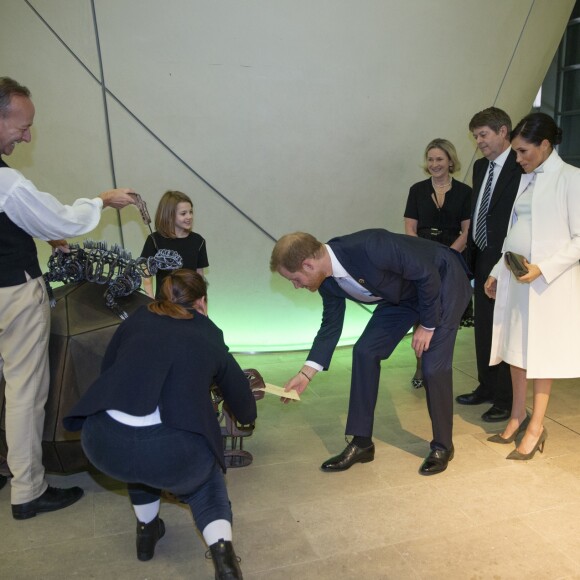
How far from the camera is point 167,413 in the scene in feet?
6.88

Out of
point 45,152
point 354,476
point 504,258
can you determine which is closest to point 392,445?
point 354,476

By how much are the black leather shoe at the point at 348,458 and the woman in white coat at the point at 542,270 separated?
2.59 feet

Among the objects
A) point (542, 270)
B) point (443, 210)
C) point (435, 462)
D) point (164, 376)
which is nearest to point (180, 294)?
point (164, 376)

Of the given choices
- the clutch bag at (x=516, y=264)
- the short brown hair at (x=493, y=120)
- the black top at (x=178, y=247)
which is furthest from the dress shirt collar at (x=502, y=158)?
the black top at (x=178, y=247)

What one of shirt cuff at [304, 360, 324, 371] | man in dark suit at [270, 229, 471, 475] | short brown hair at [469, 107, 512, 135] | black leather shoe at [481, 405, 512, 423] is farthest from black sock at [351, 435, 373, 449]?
short brown hair at [469, 107, 512, 135]

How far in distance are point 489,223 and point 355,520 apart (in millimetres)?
2055

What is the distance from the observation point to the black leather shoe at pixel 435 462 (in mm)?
3127

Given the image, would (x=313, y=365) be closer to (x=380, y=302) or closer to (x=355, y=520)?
(x=380, y=302)

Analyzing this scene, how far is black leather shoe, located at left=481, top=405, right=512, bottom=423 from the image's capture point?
382 cm

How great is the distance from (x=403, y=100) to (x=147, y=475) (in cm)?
399

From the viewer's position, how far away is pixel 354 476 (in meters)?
3.12

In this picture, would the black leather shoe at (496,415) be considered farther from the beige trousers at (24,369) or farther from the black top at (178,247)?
the beige trousers at (24,369)

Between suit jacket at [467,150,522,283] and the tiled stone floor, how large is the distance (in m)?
1.04

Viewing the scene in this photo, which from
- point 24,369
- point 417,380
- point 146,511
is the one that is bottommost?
point 417,380
